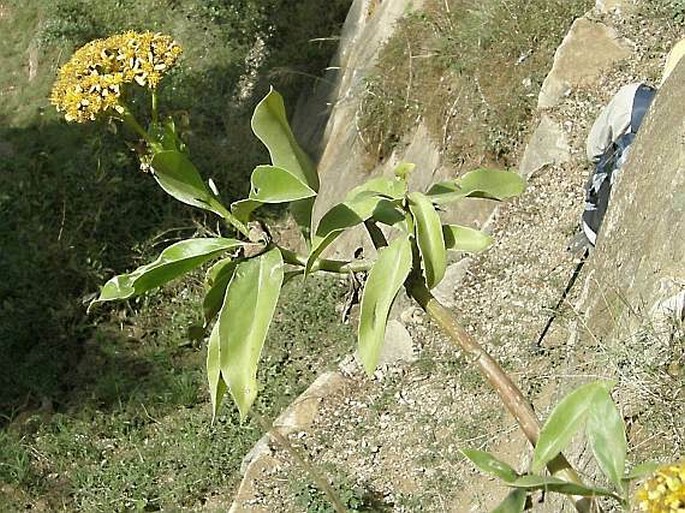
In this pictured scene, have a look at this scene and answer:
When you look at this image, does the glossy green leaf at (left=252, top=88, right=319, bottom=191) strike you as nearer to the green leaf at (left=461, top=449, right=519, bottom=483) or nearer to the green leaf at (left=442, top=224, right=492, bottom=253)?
the green leaf at (left=442, top=224, right=492, bottom=253)

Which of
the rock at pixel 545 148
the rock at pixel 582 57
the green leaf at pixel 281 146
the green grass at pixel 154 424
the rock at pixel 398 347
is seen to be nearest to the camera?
the green leaf at pixel 281 146

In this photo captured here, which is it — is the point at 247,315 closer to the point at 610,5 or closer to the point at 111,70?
the point at 111,70

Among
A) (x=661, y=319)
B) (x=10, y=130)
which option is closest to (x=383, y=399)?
(x=661, y=319)

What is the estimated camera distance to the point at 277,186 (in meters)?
0.88

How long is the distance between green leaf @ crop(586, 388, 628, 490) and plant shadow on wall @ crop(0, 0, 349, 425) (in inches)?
221

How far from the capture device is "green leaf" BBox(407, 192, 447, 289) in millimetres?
864

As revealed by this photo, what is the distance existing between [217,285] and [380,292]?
0.16 m

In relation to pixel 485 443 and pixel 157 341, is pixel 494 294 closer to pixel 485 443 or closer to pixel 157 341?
pixel 485 443

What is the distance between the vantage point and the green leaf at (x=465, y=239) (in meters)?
0.92

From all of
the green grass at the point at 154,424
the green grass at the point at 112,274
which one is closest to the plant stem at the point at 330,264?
the green grass at the point at 112,274

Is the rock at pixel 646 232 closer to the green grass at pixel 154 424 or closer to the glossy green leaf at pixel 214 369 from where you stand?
the glossy green leaf at pixel 214 369

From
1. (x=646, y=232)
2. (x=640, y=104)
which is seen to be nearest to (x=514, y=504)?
(x=646, y=232)

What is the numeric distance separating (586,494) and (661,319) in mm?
1633

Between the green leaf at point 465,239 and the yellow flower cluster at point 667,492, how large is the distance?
0.27 meters
